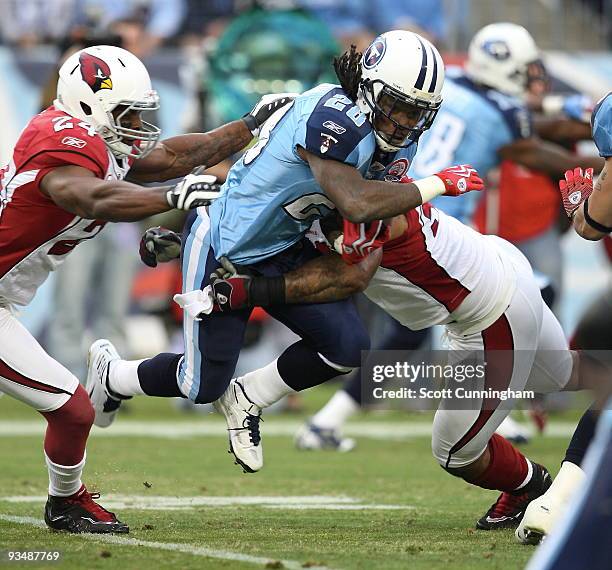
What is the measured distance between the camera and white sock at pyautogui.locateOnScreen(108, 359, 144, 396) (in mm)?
5691

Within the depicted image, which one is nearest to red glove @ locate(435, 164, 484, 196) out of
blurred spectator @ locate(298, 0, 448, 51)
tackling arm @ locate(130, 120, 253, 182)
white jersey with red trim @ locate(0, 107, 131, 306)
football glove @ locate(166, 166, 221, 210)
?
football glove @ locate(166, 166, 221, 210)

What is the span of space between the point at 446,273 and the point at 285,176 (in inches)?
28.7

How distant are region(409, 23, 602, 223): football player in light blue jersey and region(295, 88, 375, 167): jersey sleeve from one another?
2.91 m

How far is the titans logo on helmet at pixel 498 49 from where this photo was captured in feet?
26.9

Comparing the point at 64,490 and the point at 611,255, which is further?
the point at 611,255

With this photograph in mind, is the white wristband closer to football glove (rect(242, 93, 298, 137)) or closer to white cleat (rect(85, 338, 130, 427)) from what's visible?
football glove (rect(242, 93, 298, 137))

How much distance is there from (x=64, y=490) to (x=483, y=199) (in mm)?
5412

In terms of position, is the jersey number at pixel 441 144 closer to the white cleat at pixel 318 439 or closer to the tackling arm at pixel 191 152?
the white cleat at pixel 318 439

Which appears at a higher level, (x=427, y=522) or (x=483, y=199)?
(x=427, y=522)

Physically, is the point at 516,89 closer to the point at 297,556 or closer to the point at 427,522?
the point at 427,522

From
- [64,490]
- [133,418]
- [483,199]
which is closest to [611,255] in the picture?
[483,199]

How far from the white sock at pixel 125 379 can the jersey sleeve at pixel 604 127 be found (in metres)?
2.28

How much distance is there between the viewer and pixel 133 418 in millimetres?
10062

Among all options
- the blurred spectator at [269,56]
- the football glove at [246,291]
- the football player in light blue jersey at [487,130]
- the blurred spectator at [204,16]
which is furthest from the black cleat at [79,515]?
the blurred spectator at [204,16]
